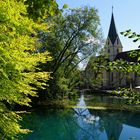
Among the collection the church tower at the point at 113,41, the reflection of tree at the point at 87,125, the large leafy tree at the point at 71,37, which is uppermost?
the church tower at the point at 113,41

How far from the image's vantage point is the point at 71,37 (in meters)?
34.3

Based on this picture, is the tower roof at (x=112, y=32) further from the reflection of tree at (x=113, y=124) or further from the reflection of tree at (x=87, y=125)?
the reflection of tree at (x=113, y=124)

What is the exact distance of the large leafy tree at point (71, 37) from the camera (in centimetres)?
3275

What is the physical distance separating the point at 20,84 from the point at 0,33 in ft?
3.23

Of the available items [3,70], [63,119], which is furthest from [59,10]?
[63,119]

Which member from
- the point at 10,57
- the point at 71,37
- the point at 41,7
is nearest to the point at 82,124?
the point at 71,37

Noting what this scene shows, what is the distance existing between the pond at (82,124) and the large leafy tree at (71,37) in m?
5.29

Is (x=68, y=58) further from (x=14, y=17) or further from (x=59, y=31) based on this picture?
(x=14, y=17)

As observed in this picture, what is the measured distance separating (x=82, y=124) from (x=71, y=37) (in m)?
13.1

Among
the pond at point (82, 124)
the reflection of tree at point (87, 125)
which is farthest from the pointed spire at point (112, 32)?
the reflection of tree at point (87, 125)

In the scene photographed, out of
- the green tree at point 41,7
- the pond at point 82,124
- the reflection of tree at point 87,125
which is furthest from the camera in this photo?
the reflection of tree at point 87,125

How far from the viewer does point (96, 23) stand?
34.2 metres

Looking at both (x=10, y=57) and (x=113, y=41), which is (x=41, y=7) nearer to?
(x=10, y=57)

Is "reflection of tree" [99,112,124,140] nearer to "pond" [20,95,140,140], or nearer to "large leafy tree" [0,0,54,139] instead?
"pond" [20,95,140,140]
